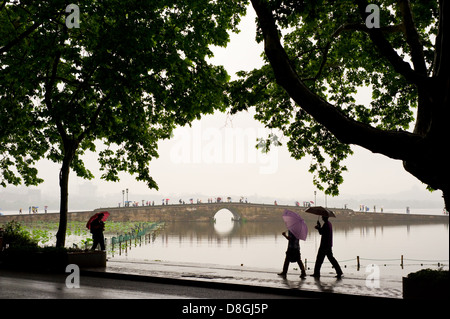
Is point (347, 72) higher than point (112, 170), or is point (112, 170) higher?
point (347, 72)

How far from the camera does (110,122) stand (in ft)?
46.5

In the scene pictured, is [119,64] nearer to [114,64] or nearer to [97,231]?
[114,64]

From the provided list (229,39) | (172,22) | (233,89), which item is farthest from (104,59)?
(229,39)

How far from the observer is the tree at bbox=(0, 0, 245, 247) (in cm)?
1145

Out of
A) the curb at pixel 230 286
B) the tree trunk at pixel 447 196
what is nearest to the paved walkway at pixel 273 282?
the curb at pixel 230 286

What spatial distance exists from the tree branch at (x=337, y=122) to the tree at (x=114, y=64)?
16.7ft

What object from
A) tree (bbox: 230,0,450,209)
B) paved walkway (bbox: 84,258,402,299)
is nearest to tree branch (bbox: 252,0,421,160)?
tree (bbox: 230,0,450,209)

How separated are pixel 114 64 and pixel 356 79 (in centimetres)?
866

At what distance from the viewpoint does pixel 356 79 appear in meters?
15.0

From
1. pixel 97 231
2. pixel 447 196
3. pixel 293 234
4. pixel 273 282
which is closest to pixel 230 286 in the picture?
pixel 273 282

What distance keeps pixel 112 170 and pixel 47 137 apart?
3.40 meters

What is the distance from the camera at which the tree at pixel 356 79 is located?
7027mm

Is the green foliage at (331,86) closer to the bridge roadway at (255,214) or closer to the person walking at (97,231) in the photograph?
the person walking at (97,231)
